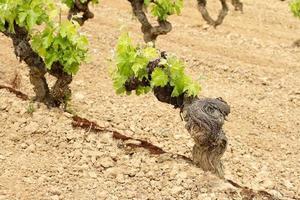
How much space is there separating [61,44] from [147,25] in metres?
4.55

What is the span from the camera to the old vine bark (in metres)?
7.61

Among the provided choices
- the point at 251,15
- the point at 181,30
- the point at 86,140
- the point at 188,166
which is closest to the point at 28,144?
the point at 86,140

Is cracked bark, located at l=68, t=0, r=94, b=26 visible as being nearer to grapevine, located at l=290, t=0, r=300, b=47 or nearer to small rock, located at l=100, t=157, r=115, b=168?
small rock, located at l=100, t=157, r=115, b=168

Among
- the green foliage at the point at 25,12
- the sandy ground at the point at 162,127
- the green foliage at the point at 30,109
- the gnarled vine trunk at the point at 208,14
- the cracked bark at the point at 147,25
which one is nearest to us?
the sandy ground at the point at 162,127

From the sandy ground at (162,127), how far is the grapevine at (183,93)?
24cm

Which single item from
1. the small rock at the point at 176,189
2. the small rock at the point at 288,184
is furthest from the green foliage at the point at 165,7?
the small rock at the point at 176,189

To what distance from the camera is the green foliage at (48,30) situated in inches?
337

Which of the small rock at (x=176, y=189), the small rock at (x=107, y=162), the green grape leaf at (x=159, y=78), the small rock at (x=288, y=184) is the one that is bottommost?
the small rock at (x=288, y=184)

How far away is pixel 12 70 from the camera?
38.7 feet

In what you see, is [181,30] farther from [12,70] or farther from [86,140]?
[86,140]

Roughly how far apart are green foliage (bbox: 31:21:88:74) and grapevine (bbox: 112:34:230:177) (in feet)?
2.90

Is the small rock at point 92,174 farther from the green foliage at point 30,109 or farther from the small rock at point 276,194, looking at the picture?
the small rock at point 276,194

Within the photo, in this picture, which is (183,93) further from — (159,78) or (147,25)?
(147,25)

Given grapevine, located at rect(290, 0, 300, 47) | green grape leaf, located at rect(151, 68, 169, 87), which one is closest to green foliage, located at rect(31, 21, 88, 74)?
green grape leaf, located at rect(151, 68, 169, 87)
